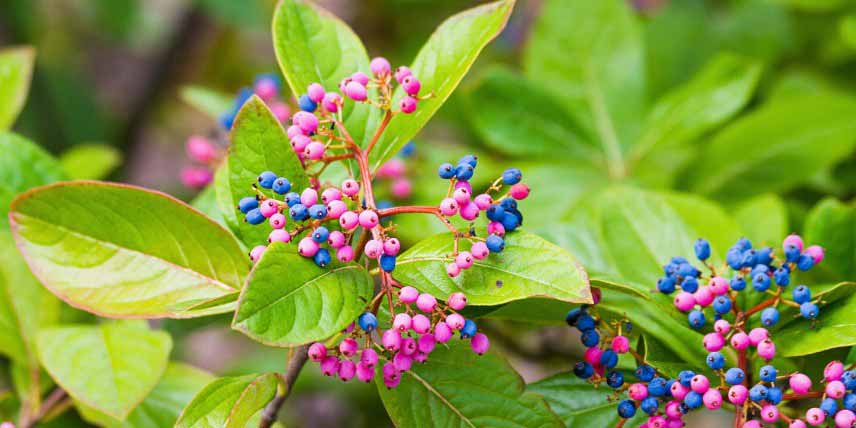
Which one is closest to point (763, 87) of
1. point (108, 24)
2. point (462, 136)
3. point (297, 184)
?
point (462, 136)

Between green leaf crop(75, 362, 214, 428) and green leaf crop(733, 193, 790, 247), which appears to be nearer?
green leaf crop(75, 362, 214, 428)

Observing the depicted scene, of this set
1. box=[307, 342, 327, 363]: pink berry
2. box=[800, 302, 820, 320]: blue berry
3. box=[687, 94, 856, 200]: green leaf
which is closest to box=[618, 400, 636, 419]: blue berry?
box=[800, 302, 820, 320]: blue berry

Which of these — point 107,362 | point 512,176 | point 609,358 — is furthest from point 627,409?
point 107,362

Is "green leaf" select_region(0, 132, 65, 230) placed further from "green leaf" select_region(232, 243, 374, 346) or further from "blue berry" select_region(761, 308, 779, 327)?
"blue berry" select_region(761, 308, 779, 327)

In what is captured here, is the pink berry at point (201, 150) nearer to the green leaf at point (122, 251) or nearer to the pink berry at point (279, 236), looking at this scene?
the green leaf at point (122, 251)

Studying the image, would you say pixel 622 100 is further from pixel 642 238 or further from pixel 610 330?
pixel 610 330

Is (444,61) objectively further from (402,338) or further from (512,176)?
(402,338)
